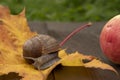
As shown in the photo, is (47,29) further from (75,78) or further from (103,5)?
(103,5)

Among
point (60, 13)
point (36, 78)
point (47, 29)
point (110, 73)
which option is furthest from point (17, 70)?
point (60, 13)

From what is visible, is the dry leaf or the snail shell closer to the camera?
the dry leaf

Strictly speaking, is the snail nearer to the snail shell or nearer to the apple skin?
the snail shell

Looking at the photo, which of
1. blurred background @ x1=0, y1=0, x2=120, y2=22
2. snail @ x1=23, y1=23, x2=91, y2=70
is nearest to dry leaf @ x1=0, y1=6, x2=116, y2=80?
snail @ x1=23, y1=23, x2=91, y2=70

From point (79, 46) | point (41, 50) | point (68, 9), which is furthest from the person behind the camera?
point (68, 9)

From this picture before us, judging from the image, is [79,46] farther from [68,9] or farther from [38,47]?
[68,9]

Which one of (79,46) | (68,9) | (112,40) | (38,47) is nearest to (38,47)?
(38,47)

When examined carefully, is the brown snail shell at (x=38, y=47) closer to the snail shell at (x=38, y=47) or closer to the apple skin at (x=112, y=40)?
the snail shell at (x=38, y=47)
